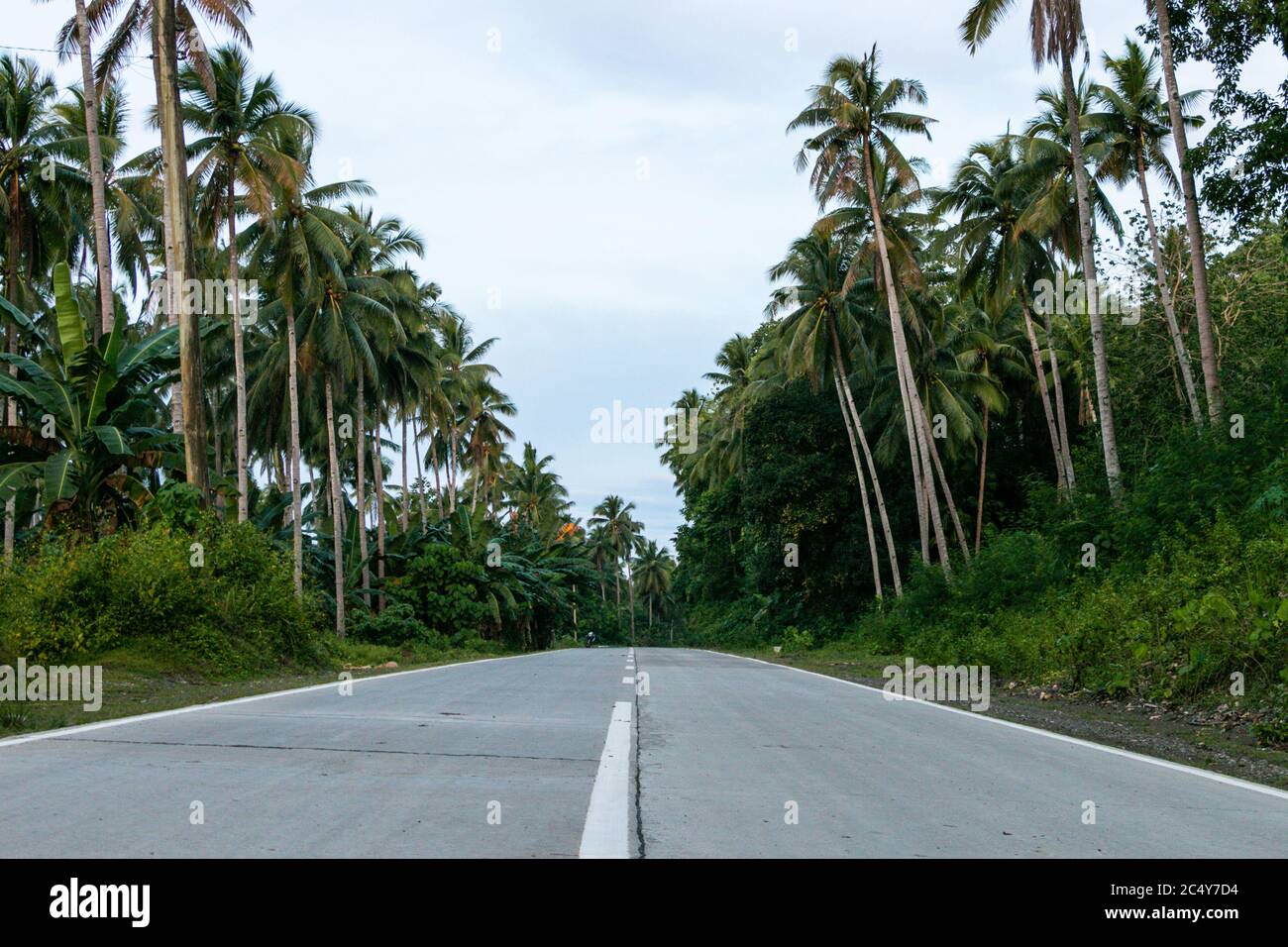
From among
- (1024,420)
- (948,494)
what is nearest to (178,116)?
(948,494)

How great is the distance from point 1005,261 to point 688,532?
141ft

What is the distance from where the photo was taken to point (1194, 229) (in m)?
21.9

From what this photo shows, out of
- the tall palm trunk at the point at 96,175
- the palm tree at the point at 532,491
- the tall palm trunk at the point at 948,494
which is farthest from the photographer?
the palm tree at the point at 532,491

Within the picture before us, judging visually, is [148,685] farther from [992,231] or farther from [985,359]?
[985,359]

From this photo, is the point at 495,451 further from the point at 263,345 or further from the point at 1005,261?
the point at 1005,261

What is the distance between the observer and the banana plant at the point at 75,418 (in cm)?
1859

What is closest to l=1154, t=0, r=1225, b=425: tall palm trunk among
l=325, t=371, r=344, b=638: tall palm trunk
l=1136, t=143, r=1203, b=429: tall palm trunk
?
l=1136, t=143, r=1203, b=429: tall palm trunk

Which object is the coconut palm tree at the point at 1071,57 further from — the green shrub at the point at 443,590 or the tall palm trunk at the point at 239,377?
the green shrub at the point at 443,590

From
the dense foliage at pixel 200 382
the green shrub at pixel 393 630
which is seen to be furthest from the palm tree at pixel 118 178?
the green shrub at pixel 393 630

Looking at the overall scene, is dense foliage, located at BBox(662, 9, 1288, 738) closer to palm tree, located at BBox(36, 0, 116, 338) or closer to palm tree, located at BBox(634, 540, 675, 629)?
palm tree, located at BBox(36, 0, 116, 338)

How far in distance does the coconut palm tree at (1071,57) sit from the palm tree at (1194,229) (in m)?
1.69

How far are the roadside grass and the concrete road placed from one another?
2.30ft

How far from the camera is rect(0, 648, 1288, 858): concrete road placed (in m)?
4.75

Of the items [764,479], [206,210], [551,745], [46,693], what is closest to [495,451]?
[764,479]
